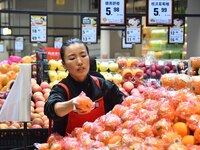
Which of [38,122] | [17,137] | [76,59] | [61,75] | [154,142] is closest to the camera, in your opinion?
[154,142]

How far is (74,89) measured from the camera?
295cm

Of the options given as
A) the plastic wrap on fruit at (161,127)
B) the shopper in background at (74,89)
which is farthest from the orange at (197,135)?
the shopper in background at (74,89)

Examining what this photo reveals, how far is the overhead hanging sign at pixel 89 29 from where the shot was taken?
38.2 feet

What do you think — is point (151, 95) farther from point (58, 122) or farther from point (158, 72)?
point (158, 72)

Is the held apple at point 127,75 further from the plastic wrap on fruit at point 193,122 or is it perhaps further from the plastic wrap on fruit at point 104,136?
the plastic wrap on fruit at point 193,122

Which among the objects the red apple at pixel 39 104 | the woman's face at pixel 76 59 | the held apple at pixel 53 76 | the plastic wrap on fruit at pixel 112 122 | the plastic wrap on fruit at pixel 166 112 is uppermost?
the woman's face at pixel 76 59

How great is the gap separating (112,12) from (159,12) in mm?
1092

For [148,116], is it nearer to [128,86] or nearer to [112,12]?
[128,86]

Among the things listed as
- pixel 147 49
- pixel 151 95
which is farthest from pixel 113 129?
pixel 147 49

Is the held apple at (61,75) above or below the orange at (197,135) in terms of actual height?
below

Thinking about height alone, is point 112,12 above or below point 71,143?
above

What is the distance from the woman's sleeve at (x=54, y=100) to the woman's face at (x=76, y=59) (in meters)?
0.15

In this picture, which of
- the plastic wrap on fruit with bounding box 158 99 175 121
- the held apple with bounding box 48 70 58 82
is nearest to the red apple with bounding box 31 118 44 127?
the held apple with bounding box 48 70 58 82

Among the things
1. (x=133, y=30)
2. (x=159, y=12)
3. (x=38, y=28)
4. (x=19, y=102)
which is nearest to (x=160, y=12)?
(x=159, y=12)
